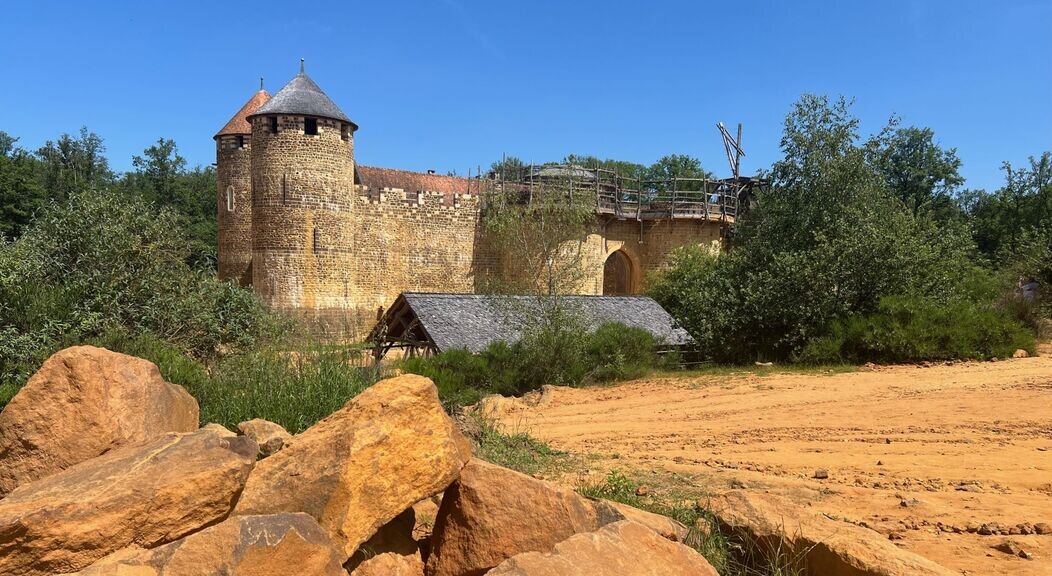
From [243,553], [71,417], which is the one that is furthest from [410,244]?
[243,553]

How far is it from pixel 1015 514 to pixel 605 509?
10.6 feet

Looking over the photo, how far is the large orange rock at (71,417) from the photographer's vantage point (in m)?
3.45

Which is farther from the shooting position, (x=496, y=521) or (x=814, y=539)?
(x=814, y=539)

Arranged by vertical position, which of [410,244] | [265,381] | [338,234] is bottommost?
[265,381]

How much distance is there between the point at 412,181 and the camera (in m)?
29.8

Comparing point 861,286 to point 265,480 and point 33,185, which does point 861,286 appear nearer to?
point 265,480

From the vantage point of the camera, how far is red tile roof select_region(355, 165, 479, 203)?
2830 centimetres

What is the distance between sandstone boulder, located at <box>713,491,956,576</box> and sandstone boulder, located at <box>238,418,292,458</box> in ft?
9.02

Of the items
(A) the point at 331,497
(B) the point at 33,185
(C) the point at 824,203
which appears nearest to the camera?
(A) the point at 331,497

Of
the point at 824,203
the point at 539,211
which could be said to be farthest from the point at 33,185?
the point at 824,203

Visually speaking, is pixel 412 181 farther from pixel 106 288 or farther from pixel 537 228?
pixel 106 288

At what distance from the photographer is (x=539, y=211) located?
76.4 ft

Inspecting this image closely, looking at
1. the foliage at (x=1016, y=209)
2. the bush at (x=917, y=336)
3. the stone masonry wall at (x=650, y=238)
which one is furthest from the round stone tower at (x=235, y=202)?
the foliage at (x=1016, y=209)

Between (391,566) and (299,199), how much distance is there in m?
19.7
